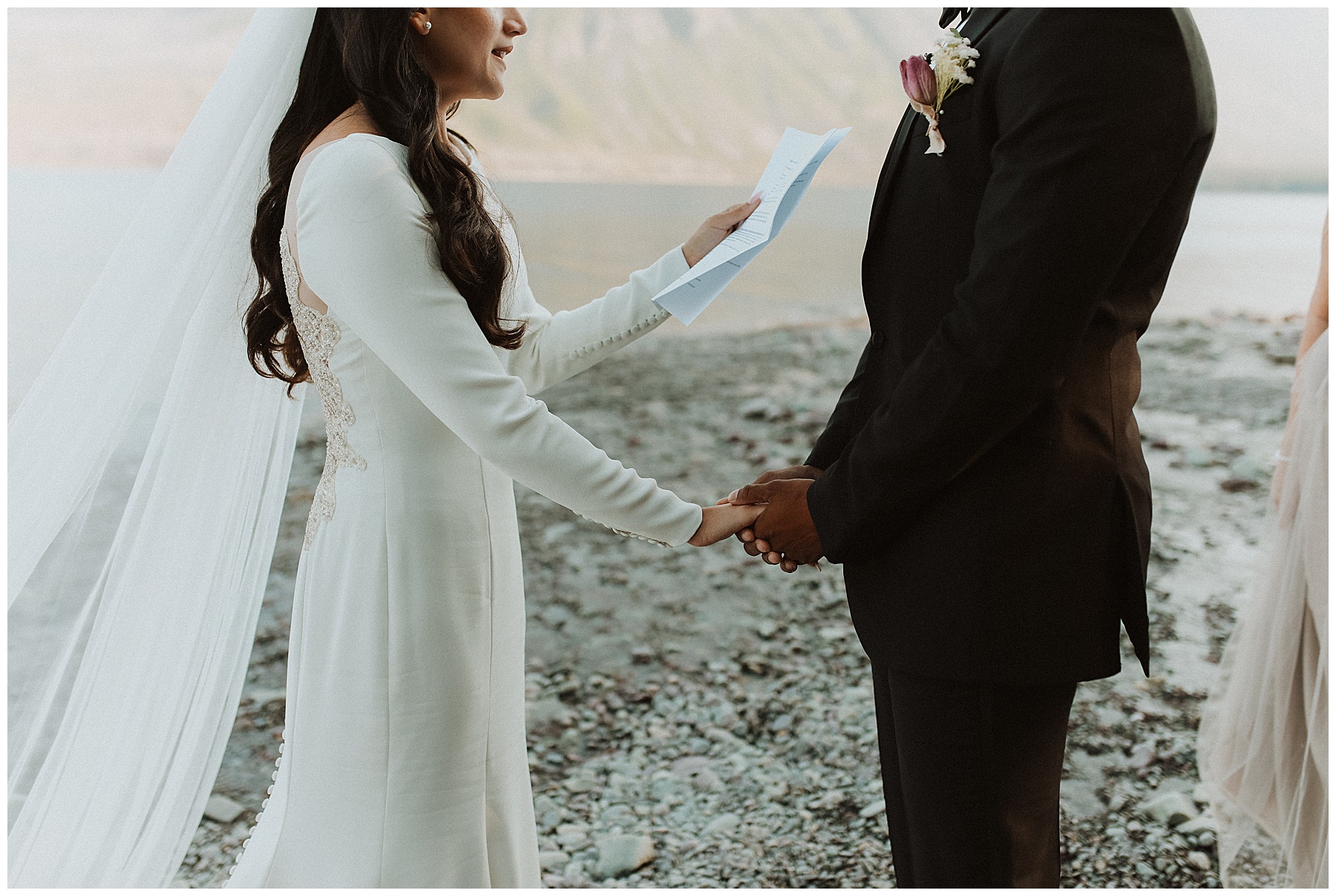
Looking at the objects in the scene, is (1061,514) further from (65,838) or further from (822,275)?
(822,275)

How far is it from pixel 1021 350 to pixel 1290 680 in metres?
1.07

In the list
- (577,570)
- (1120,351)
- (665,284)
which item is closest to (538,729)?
(577,570)

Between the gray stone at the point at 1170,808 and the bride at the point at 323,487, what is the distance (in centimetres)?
142

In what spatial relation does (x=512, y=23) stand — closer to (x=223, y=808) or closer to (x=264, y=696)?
(x=223, y=808)

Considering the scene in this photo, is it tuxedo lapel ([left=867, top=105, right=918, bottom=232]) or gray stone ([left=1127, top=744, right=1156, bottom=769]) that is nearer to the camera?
tuxedo lapel ([left=867, top=105, right=918, bottom=232])

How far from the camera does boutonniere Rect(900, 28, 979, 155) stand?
114 cm

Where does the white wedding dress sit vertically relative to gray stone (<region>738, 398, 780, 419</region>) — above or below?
below

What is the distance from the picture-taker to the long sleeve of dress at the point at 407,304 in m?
1.18

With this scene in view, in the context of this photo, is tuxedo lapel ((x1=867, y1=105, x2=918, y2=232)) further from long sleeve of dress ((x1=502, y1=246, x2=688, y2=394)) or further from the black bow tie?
long sleeve of dress ((x1=502, y1=246, x2=688, y2=394))

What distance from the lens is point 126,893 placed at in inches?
62.3

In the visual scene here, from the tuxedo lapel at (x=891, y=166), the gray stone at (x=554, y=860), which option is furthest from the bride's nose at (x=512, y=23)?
the gray stone at (x=554, y=860)

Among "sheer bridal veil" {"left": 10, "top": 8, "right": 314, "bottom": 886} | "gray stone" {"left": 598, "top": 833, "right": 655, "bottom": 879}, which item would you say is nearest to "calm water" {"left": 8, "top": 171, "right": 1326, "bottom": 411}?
"sheer bridal veil" {"left": 10, "top": 8, "right": 314, "bottom": 886}

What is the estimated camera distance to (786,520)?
4.62 ft

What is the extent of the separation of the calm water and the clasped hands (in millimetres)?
630
